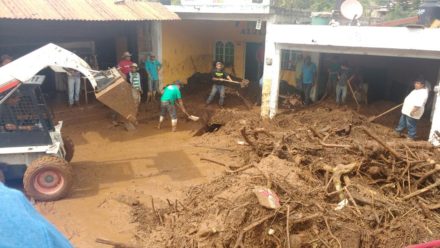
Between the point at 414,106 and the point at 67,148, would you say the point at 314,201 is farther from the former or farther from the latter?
the point at 414,106

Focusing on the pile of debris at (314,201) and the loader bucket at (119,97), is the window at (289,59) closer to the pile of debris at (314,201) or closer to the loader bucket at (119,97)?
the pile of debris at (314,201)

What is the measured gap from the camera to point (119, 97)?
25.9 ft

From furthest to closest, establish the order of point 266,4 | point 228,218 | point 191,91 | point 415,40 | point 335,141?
1. point 191,91
2. point 266,4
3. point 415,40
4. point 335,141
5. point 228,218

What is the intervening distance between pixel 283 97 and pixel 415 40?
19.5ft

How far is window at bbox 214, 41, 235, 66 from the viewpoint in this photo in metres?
17.8

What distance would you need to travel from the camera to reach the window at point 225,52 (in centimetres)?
1777

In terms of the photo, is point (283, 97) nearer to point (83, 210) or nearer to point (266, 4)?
point (266, 4)

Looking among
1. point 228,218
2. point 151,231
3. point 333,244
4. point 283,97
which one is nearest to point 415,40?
point 283,97

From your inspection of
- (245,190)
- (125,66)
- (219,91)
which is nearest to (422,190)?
(245,190)

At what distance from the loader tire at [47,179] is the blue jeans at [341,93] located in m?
10.7

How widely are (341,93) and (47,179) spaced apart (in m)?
11.2

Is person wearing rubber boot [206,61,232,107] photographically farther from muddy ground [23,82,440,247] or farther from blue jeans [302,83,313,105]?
blue jeans [302,83,313,105]

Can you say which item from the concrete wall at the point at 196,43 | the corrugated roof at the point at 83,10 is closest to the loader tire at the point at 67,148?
the corrugated roof at the point at 83,10

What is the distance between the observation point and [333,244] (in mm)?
5504
